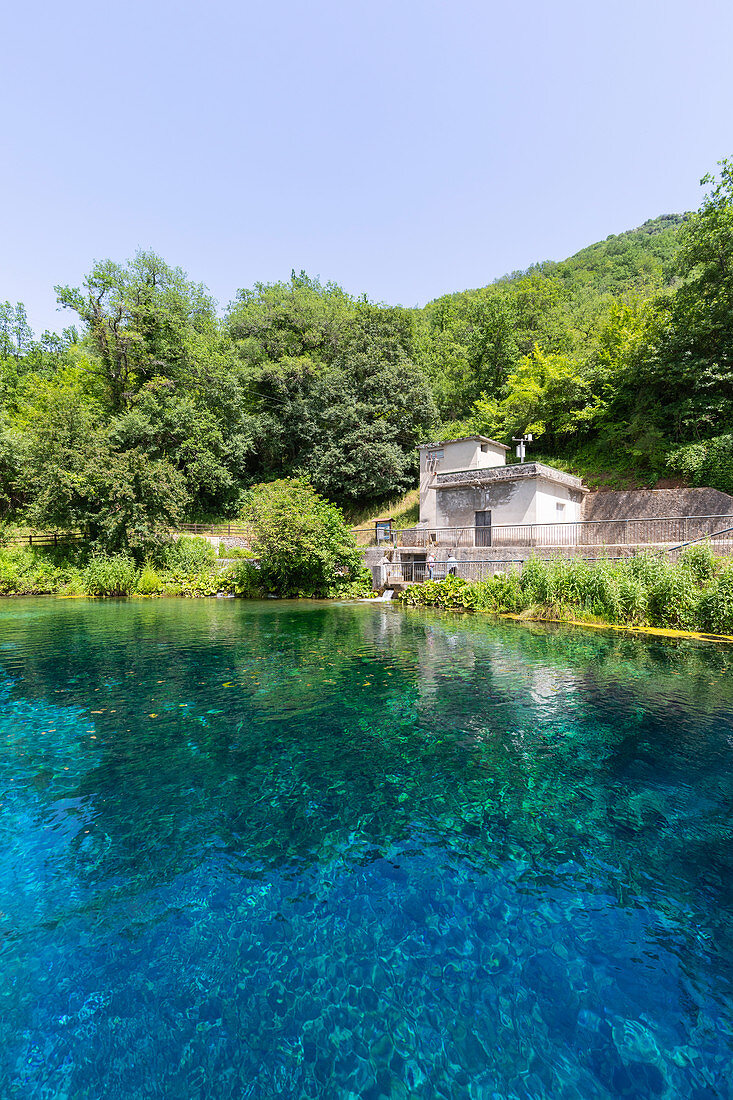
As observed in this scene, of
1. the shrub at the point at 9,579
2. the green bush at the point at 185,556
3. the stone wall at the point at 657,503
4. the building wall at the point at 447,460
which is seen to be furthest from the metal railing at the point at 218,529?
the stone wall at the point at 657,503

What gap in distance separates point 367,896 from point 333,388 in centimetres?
3973

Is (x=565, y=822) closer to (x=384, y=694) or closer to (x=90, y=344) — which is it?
(x=384, y=694)

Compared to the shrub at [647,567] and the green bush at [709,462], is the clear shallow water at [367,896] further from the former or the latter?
the green bush at [709,462]

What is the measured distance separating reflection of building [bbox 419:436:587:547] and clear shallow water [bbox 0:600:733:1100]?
57.8ft

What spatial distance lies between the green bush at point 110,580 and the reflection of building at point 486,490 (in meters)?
18.2

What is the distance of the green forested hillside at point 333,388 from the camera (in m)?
26.8

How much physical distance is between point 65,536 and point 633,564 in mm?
33673

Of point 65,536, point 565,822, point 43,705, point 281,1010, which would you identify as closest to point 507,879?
point 565,822

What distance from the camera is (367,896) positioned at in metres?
3.85

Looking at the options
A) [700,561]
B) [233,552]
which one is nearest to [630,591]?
[700,561]

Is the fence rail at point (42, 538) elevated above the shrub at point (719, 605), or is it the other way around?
the fence rail at point (42, 538)

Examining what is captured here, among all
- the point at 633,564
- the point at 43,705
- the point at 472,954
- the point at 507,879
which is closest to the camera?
the point at 472,954

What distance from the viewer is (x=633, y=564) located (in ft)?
50.0

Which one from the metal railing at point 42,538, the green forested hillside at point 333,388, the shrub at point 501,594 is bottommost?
the shrub at point 501,594
